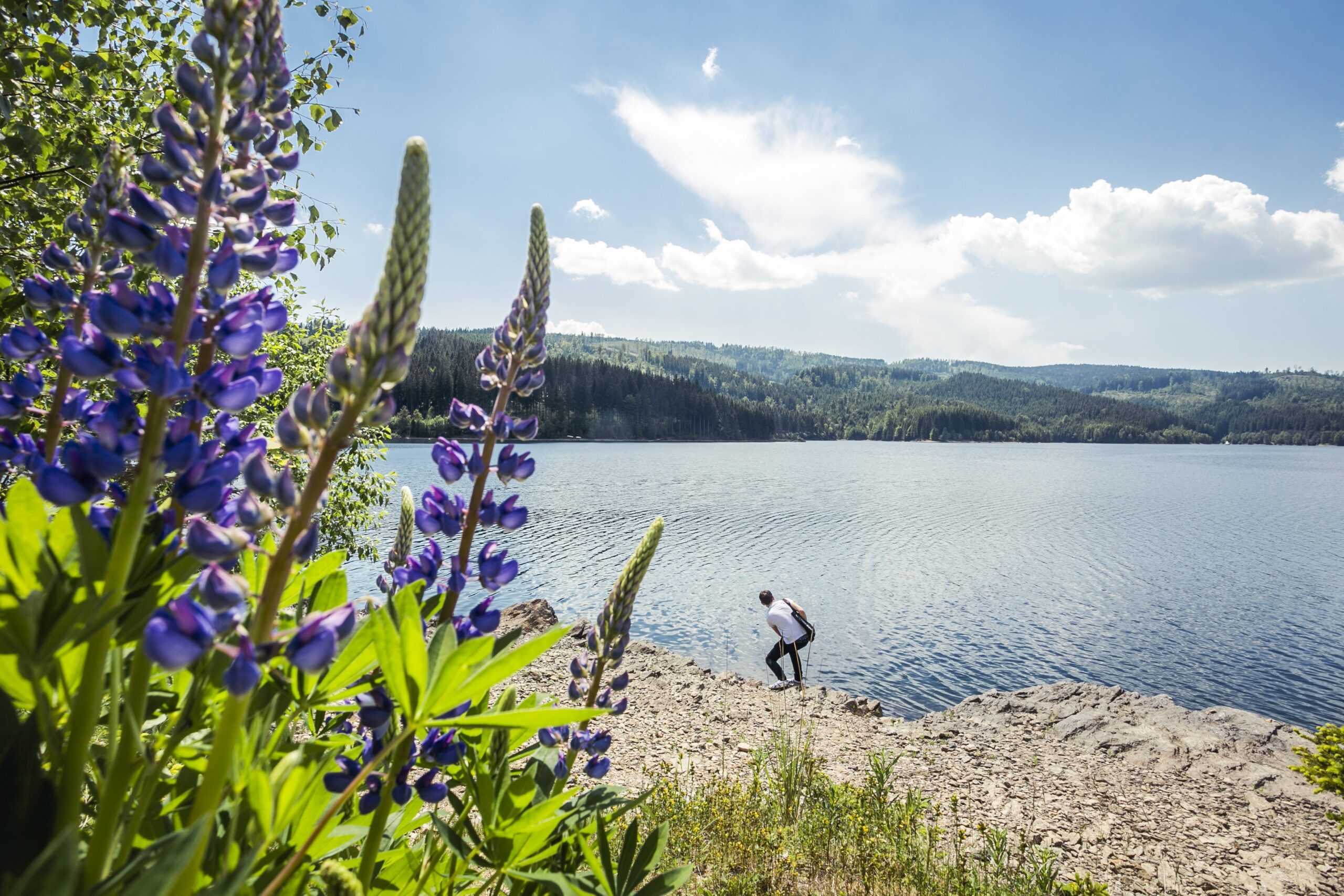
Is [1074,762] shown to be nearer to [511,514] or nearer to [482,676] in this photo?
[511,514]

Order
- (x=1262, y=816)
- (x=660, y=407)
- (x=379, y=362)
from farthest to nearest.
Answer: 1. (x=660, y=407)
2. (x=1262, y=816)
3. (x=379, y=362)

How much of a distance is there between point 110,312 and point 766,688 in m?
16.0

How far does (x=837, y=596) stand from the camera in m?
26.2

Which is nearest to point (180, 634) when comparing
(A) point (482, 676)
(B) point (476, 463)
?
(A) point (482, 676)

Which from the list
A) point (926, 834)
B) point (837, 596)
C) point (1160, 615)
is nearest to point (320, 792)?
point (926, 834)

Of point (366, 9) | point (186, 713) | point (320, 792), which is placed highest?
point (366, 9)

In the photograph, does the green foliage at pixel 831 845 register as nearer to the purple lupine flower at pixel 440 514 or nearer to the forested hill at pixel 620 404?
the purple lupine flower at pixel 440 514

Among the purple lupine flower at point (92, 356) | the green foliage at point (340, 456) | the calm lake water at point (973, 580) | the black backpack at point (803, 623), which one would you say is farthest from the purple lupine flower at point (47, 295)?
the calm lake water at point (973, 580)

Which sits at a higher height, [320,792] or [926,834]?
[320,792]

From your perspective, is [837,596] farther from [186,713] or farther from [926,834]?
[186,713]

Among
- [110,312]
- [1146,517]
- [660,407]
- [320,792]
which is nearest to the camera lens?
[110,312]

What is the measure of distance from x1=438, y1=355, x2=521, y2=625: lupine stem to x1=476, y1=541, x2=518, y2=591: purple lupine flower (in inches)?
1.7

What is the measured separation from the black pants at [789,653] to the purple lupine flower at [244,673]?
15.4 metres

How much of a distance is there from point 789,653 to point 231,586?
53.6ft
